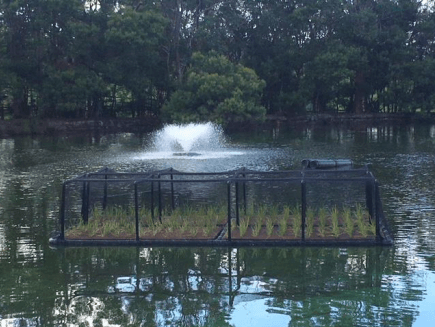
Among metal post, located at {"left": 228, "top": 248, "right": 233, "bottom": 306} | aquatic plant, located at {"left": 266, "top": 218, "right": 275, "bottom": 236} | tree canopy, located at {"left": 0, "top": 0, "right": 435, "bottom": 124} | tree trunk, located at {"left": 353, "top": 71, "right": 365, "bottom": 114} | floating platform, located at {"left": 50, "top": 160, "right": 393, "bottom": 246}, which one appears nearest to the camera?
metal post, located at {"left": 228, "top": 248, "right": 233, "bottom": 306}

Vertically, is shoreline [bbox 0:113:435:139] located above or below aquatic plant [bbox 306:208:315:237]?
above

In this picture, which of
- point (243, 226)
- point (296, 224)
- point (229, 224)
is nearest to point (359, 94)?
point (296, 224)

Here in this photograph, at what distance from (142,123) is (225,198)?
48.0m

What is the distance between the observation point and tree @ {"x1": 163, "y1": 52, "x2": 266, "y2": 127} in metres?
63.6

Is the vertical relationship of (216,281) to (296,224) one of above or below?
below

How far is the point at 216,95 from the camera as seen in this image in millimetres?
64688

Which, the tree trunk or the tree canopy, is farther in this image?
the tree trunk

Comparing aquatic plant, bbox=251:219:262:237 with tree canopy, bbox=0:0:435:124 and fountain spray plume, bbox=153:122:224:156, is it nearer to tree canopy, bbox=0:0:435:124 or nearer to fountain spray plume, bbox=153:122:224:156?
fountain spray plume, bbox=153:122:224:156

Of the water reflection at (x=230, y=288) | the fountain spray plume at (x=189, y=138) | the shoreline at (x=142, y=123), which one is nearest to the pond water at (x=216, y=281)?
the water reflection at (x=230, y=288)

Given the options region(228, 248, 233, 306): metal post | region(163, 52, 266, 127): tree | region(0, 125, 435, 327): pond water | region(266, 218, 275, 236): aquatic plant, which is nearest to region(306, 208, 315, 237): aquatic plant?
region(0, 125, 435, 327): pond water

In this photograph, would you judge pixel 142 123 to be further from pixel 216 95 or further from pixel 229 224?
pixel 229 224

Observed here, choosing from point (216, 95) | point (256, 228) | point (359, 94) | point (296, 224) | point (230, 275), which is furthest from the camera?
point (359, 94)

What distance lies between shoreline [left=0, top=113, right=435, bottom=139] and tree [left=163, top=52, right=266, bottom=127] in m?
4.95

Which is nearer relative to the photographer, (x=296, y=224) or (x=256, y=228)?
(x=256, y=228)
